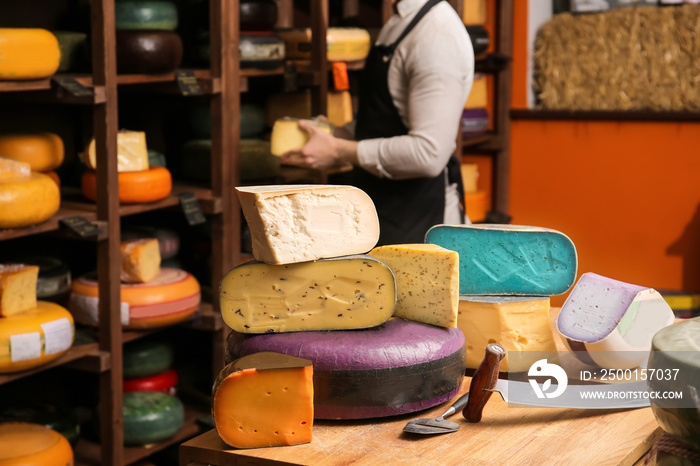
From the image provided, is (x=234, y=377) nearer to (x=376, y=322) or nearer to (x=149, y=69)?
(x=376, y=322)

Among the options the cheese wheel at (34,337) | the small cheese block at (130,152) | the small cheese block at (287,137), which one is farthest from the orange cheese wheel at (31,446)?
the small cheese block at (287,137)

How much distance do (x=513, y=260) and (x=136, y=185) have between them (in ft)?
4.38

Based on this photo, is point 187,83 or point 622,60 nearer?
point 187,83

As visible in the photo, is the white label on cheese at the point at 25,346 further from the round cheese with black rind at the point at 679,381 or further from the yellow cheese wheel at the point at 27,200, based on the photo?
the round cheese with black rind at the point at 679,381

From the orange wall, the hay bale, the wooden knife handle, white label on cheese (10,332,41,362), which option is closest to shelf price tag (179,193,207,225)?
white label on cheese (10,332,41,362)

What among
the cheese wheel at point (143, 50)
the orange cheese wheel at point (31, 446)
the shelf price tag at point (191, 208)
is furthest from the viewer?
the shelf price tag at point (191, 208)

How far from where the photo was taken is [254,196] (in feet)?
4.24

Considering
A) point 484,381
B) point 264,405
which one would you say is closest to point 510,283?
point 484,381

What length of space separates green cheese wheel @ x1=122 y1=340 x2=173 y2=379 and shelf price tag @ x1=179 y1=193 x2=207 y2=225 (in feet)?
1.44

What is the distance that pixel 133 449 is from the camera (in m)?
2.53

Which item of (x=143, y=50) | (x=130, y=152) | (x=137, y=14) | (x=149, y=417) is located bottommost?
(x=149, y=417)

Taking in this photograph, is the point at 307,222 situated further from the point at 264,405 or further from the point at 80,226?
the point at 80,226

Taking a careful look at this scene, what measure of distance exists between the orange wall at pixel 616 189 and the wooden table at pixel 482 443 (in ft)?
9.40

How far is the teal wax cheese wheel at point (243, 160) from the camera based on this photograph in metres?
2.78
